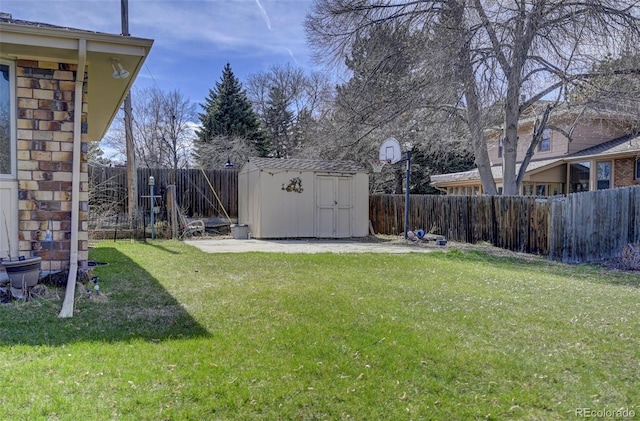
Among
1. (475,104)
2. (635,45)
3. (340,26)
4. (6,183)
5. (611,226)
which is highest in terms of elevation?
(340,26)

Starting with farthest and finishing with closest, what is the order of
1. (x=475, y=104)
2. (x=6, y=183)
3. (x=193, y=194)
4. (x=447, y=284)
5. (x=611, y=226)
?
(x=193, y=194) < (x=475, y=104) < (x=611, y=226) < (x=447, y=284) < (x=6, y=183)

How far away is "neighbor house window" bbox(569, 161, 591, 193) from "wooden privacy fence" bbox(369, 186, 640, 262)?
7977 mm

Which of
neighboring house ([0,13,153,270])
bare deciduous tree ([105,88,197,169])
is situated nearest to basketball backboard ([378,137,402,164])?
neighboring house ([0,13,153,270])

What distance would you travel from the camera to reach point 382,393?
255 cm

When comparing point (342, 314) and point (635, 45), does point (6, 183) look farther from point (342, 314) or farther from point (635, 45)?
point (635, 45)

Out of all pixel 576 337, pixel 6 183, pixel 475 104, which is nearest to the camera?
pixel 576 337

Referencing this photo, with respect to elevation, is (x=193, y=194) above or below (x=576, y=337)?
above

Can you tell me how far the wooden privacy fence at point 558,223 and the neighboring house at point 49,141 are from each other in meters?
8.47

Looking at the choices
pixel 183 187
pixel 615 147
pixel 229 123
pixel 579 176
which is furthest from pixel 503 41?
pixel 229 123

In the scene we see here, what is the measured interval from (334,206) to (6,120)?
8.62m

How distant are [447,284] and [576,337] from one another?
2.21 meters

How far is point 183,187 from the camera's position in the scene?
14.0 metres

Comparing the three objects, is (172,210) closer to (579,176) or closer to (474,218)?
(474,218)

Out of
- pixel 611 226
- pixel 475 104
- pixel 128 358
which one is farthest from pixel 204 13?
pixel 611 226
